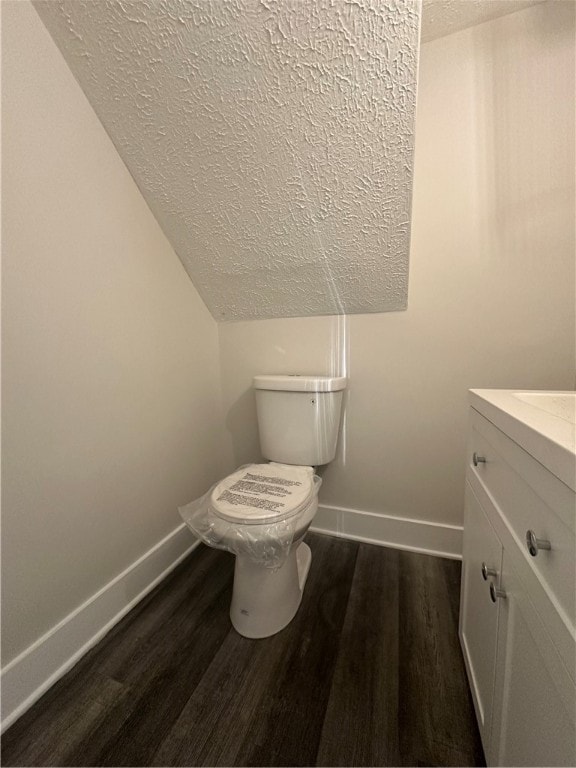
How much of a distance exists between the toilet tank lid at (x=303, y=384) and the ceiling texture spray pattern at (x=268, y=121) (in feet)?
1.25

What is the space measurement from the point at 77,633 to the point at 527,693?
112cm

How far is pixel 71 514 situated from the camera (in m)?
0.86

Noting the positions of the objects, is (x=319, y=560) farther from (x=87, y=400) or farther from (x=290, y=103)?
(x=290, y=103)

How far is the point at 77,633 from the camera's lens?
86 cm

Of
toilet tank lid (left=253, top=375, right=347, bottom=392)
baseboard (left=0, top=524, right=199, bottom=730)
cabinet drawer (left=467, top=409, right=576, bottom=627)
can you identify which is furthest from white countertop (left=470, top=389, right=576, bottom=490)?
baseboard (left=0, top=524, right=199, bottom=730)

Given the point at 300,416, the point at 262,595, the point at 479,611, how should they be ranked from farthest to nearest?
the point at 300,416 → the point at 262,595 → the point at 479,611

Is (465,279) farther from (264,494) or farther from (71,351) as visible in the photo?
(71,351)

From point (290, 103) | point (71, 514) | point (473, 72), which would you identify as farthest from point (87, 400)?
point (473, 72)

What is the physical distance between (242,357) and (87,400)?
2.33ft

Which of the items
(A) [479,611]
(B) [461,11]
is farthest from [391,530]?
(B) [461,11]

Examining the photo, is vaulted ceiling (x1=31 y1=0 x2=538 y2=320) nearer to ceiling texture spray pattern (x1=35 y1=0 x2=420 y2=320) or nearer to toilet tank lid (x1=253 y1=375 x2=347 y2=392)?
ceiling texture spray pattern (x1=35 y1=0 x2=420 y2=320)

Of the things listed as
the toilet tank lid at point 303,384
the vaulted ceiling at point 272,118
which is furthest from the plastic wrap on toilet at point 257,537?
the vaulted ceiling at point 272,118

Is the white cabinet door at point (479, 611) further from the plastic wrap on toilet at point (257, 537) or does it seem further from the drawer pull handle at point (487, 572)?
the plastic wrap on toilet at point (257, 537)

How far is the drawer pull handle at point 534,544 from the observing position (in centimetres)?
38
